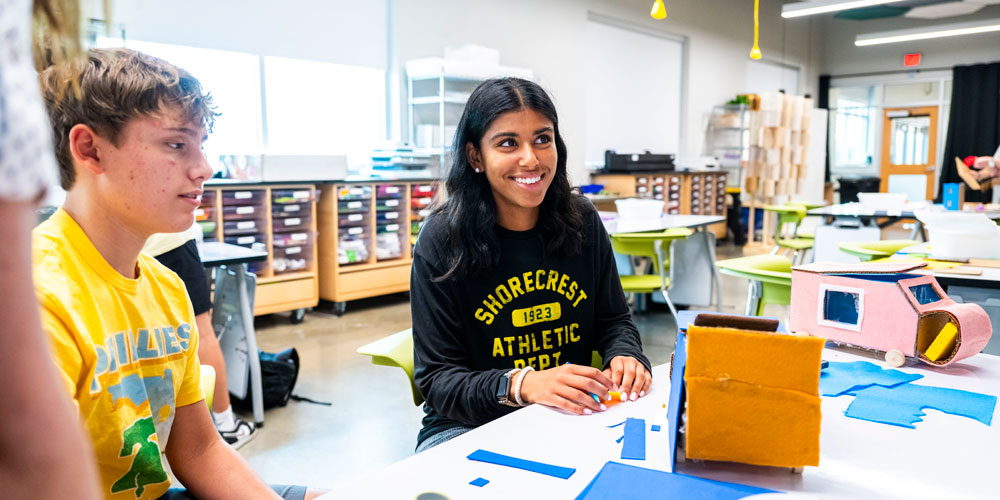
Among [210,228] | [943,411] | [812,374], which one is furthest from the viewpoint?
[210,228]

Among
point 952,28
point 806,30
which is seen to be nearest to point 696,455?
point 952,28

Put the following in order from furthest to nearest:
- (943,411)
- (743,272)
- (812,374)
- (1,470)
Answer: (743,272), (943,411), (812,374), (1,470)

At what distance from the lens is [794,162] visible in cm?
989

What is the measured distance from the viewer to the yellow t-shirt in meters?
0.94

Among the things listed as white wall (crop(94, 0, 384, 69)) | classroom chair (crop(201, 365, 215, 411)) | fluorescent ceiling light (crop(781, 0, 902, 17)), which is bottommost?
classroom chair (crop(201, 365, 215, 411))

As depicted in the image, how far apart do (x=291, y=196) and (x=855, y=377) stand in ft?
14.1

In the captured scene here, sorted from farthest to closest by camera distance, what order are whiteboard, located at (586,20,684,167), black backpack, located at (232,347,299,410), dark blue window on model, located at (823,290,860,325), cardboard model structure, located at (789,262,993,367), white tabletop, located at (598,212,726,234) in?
whiteboard, located at (586,20,684,167) < white tabletop, located at (598,212,726,234) < black backpack, located at (232,347,299,410) < dark blue window on model, located at (823,290,860,325) < cardboard model structure, located at (789,262,993,367)

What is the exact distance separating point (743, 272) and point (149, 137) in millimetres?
2602

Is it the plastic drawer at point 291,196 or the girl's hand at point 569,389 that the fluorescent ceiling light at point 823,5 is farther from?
the girl's hand at point 569,389

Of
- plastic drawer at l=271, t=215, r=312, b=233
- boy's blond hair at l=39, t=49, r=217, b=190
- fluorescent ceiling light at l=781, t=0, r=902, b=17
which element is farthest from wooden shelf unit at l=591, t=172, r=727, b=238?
boy's blond hair at l=39, t=49, r=217, b=190

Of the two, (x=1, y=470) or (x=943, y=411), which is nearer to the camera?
(x=1, y=470)

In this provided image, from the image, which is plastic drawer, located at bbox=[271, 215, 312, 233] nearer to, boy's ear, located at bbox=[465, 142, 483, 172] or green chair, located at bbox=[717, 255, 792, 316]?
green chair, located at bbox=[717, 255, 792, 316]

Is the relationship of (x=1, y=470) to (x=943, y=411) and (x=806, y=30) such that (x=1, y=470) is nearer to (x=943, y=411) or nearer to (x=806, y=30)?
(x=943, y=411)

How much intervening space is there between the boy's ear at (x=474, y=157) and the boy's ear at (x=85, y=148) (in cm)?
86
